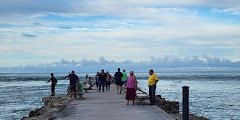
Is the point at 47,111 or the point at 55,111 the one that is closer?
the point at 55,111

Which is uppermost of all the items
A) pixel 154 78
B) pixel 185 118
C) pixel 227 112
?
pixel 154 78

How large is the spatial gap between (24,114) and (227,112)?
602 inches

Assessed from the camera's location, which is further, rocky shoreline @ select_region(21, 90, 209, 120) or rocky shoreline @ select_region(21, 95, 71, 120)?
rocky shoreline @ select_region(21, 90, 209, 120)

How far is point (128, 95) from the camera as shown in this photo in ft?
52.7

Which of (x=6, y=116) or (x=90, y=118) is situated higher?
(x=90, y=118)

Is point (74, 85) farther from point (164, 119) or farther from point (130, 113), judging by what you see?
point (164, 119)

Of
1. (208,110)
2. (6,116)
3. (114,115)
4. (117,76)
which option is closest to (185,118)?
(114,115)

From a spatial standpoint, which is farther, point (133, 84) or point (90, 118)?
point (133, 84)

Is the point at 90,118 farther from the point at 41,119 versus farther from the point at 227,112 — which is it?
the point at 227,112

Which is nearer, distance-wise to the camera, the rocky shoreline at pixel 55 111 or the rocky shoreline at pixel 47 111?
the rocky shoreline at pixel 47 111

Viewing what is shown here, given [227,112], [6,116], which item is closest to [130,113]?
[6,116]

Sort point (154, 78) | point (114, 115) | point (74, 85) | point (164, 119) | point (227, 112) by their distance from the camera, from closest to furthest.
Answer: point (164, 119) → point (114, 115) → point (154, 78) → point (74, 85) → point (227, 112)

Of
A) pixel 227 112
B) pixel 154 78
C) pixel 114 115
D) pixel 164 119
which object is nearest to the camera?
pixel 164 119

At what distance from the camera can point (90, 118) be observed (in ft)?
38.4
